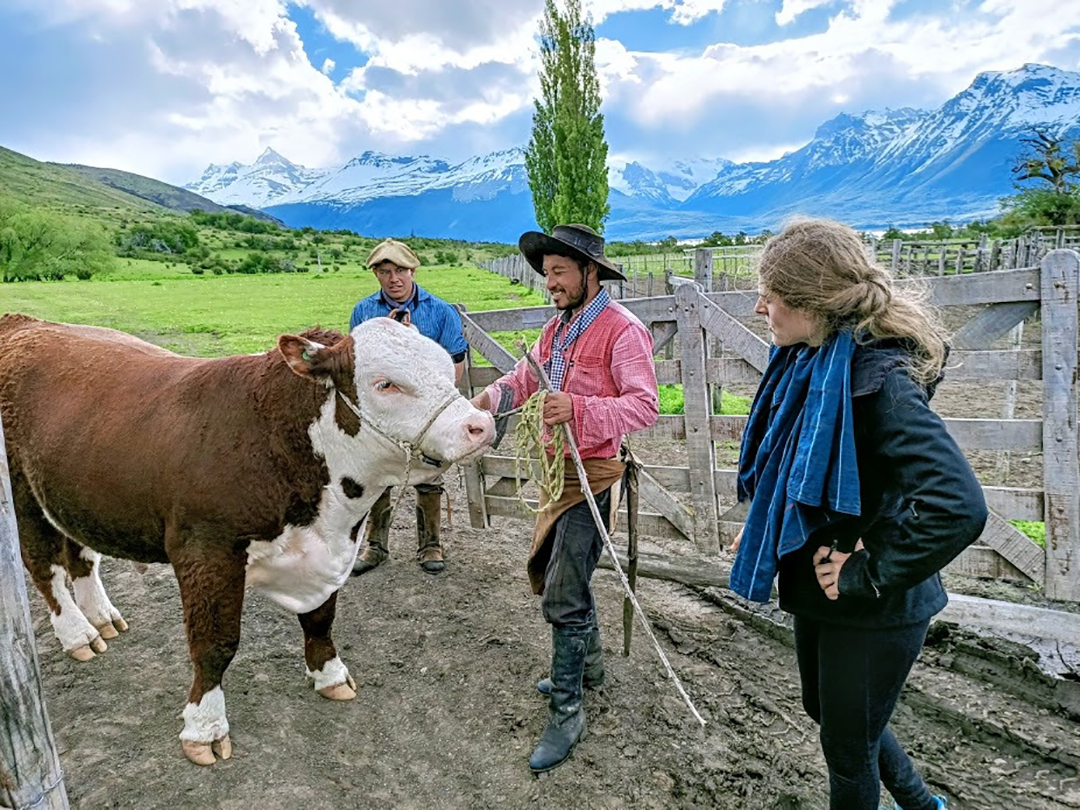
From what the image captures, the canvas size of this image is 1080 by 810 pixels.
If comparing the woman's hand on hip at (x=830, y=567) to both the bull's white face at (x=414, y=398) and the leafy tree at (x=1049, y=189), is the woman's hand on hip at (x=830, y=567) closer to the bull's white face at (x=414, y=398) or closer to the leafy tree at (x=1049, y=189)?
Answer: the bull's white face at (x=414, y=398)

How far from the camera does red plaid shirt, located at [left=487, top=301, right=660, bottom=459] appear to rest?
279 cm

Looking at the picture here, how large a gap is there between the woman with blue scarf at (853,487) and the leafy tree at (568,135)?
34380mm

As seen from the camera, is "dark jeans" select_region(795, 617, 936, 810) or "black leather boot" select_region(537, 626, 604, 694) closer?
"dark jeans" select_region(795, 617, 936, 810)

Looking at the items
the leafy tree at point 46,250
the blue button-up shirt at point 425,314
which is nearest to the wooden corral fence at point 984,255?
the blue button-up shirt at point 425,314

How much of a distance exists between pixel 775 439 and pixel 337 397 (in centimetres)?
186

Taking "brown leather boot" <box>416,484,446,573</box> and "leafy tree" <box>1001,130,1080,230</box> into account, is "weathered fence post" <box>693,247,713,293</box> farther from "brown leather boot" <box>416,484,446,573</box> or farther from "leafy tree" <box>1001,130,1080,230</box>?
"leafy tree" <box>1001,130,1080,230</box>

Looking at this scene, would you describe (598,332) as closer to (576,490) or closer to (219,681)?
(576,490)

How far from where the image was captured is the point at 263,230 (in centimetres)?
10150

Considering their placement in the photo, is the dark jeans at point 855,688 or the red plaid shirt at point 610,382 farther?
the red plaid shirt at point 610,382

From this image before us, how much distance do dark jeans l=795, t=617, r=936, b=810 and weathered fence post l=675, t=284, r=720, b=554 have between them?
8.65 ft

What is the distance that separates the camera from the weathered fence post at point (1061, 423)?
11.7 feet

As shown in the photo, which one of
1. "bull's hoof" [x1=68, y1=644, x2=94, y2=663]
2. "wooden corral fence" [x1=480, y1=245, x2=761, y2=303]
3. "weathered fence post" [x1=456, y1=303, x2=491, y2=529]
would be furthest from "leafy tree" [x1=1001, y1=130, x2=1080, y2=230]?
"bull's hoof" [x1=68, y1=644, x2=94, y2=663]

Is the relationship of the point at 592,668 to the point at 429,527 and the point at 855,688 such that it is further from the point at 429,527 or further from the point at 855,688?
the point at 429,527

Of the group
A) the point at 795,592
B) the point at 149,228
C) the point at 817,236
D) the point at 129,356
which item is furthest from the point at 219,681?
the point at 149,228
